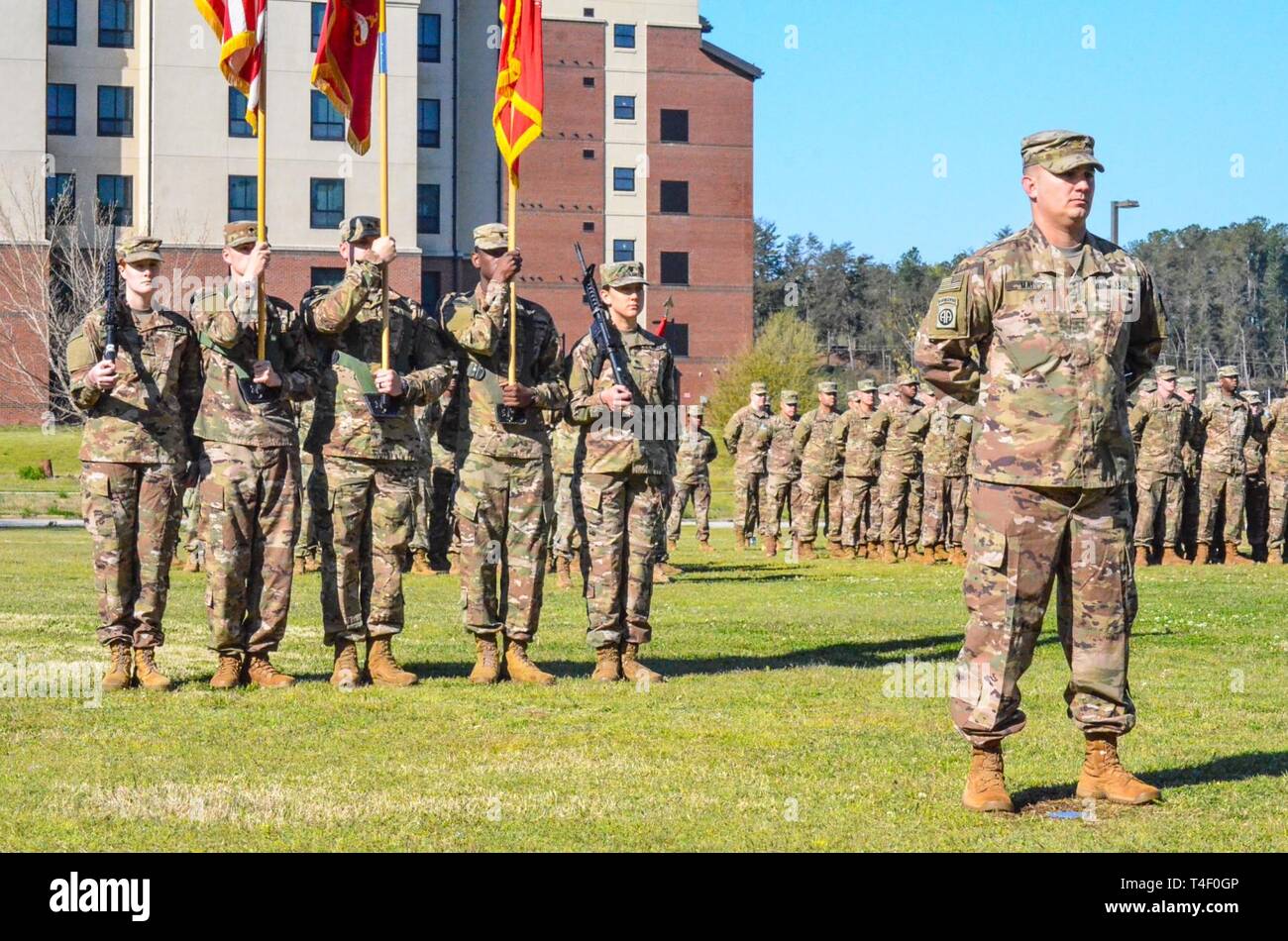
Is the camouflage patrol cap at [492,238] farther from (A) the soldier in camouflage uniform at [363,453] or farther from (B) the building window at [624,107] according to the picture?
(B) the building window at [624,107]

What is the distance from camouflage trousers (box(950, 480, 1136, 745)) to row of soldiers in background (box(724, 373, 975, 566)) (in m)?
18.6

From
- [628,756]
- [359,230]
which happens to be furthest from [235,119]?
[628,756]

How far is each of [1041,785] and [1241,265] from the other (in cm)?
12312

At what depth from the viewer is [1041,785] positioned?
8328 mm

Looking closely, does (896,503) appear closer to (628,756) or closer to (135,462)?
(135,462)

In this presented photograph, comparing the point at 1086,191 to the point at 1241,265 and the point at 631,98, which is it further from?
the point at 1241,265

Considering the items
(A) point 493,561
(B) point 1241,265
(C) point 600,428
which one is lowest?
(A) point 493,561

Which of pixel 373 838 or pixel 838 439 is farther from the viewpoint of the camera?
pixel 838 439

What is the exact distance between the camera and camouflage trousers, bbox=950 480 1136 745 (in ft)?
25.6

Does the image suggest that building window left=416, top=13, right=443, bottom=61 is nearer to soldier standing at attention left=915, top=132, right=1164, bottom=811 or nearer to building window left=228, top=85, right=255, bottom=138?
building window left=228, top=85, right=255, bottom=138

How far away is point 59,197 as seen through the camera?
61656mm

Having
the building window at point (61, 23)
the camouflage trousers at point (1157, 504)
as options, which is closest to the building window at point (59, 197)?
the building window at point (61, 23)

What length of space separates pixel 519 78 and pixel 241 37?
2.11 meters
